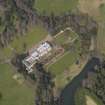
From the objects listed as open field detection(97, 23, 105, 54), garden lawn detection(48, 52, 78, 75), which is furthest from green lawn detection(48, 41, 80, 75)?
open field detection(97, 23, 105, 54)

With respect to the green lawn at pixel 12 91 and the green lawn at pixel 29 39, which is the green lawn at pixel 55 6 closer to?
the green lawn at pixel 29 39

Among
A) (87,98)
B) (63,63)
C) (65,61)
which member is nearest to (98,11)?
(65,61)

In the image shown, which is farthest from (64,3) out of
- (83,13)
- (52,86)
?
(52,86)

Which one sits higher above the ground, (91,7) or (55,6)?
(55,6)

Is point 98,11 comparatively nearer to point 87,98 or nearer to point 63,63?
point 63,63

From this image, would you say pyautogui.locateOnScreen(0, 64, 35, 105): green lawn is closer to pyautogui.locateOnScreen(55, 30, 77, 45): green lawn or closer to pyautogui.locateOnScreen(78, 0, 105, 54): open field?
pyautogui.locateOnScreen(55, 30, 77, 45): green lawn
